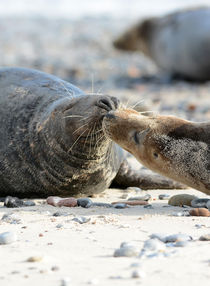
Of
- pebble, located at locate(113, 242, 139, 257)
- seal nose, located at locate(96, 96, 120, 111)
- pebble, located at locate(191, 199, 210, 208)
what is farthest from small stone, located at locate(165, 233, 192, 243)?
seal nose, located at locate(96, 96, 120, 111)

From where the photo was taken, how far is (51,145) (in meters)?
5.26

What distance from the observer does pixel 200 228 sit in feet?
13.0

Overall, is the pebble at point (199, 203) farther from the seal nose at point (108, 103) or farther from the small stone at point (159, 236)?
the small stone at point (159, 236)

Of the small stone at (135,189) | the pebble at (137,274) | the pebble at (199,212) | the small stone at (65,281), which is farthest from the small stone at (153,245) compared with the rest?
the small stone at (135,189)

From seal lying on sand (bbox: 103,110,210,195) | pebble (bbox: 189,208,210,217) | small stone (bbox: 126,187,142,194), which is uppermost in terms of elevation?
seal lying on sand (bbox: 103,110,210,195)

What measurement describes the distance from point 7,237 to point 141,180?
8.83 ft

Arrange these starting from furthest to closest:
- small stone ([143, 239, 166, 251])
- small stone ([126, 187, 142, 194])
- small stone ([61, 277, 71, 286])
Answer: small stone ([126, 187, 142, 194])
small stone ([143, 239, 166, 251])
small stone ([61, 277, 71, 286])

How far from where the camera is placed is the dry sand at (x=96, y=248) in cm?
285

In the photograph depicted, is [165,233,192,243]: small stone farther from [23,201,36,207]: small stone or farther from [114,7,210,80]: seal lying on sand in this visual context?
[114,7,210,80]: seal lying on sand

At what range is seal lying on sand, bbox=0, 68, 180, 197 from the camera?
509cm

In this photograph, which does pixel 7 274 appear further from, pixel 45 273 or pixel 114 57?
pixel 114 57

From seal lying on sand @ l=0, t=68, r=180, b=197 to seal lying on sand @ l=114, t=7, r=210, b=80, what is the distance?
8241mm

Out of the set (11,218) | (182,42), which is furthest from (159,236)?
(182,42)

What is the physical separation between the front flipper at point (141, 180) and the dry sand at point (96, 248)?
1179 mm
